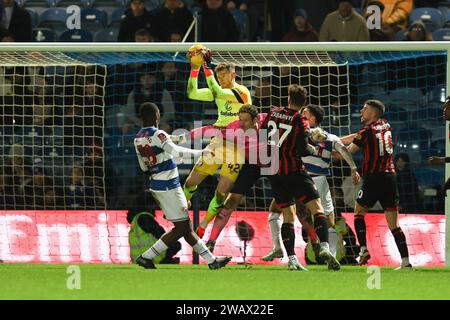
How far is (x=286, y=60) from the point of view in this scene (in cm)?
1566

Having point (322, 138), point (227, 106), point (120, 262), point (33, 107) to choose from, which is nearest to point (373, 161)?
point (322, 138)

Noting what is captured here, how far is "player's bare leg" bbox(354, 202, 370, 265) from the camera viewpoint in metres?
14.3

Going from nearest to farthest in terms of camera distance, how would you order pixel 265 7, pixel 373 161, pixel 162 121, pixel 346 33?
pixel 373 161 → pixel 162 121 → pixel 346 33 → pixel 265 7

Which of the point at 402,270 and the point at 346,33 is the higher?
the point at 346,33

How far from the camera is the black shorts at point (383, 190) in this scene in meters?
14.0

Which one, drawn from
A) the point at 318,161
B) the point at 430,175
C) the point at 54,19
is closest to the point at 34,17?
the point at 54,19

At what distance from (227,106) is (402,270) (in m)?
2.69

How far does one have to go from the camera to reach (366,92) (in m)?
17.7

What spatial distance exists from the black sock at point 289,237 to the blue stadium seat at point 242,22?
6.14 metres

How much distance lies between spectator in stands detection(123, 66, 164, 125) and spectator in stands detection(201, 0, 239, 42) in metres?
1.53

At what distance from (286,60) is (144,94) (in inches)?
94.8

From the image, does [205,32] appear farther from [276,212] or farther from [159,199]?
[159,199]

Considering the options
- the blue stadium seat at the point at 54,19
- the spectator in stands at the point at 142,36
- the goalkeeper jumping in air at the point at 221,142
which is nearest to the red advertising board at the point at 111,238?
the goalkeeper jumping in air at the point at 221,142

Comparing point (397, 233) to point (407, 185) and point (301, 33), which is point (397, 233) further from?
point (301, 33)
